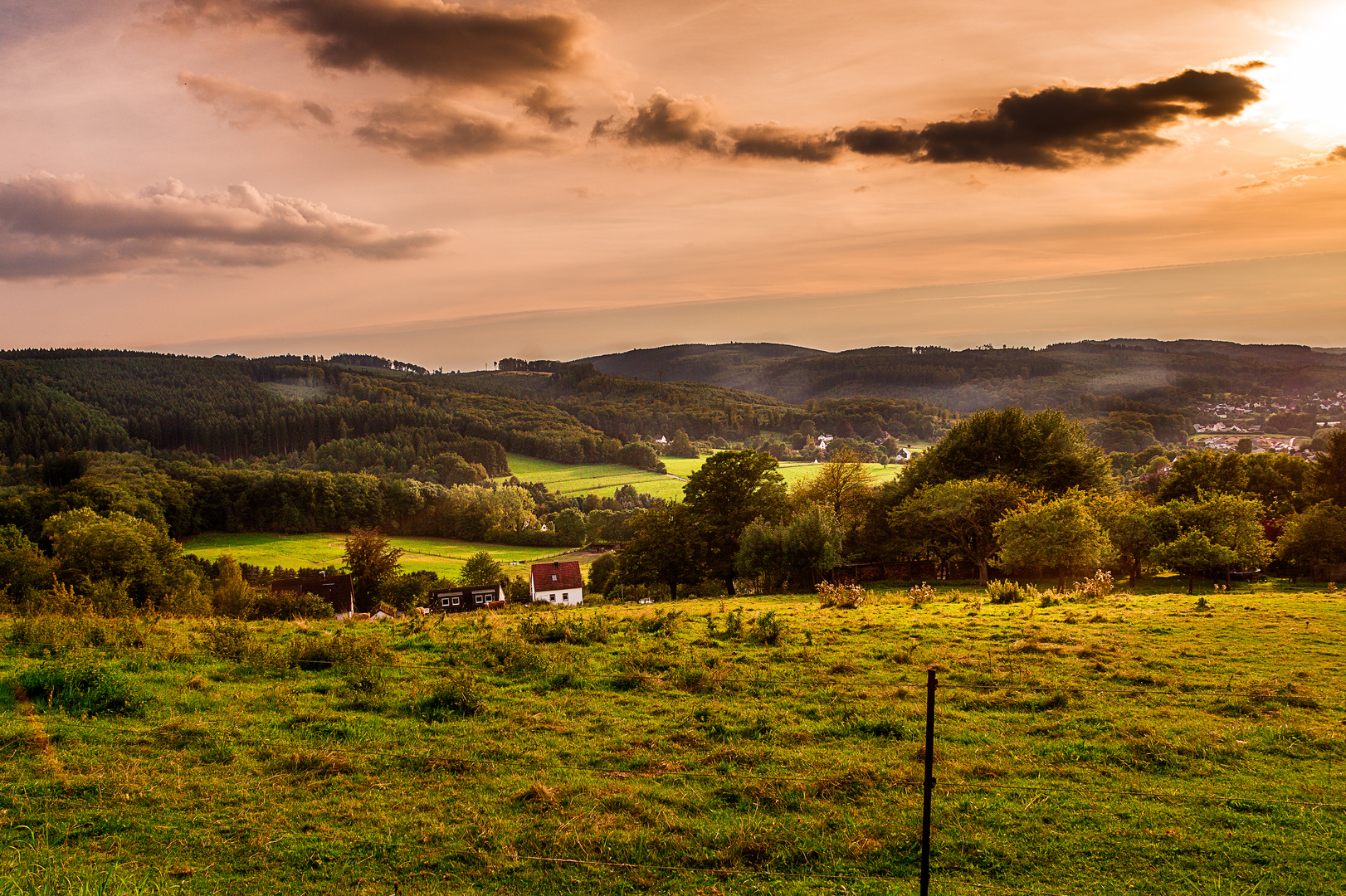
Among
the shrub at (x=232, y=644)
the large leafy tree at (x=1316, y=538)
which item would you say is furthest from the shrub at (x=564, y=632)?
the large leafy tree at (x=1316, y=538)

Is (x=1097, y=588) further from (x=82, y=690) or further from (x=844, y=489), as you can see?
(x=82, y=690)

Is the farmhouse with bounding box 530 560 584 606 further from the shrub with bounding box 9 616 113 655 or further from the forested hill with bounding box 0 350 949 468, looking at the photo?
the forested hill with bounding box 0 350 949 468

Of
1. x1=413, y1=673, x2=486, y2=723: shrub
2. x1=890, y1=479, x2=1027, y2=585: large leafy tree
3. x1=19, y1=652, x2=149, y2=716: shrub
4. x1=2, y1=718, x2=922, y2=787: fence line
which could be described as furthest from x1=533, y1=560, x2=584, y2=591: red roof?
x1=2, y1=718, x2=922, y2=787: fence line

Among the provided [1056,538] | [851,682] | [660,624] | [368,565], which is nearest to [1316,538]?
[1056,538]

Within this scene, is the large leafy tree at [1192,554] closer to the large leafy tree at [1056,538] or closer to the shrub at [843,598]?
the large leafy tree at [1056,538]

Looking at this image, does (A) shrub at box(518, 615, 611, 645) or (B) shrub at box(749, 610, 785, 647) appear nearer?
(A) shrub at box(518, 615, 611, 645)

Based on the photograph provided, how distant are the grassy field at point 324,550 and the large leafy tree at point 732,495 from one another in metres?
37.0

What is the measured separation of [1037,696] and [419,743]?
28.9 ft

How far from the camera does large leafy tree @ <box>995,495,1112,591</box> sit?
27094 mm

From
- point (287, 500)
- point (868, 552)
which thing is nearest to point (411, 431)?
point (287, 500)

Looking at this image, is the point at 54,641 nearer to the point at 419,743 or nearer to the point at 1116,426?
the point at 419,743

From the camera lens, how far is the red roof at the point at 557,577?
58250 mm

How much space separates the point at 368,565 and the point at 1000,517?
119 ft

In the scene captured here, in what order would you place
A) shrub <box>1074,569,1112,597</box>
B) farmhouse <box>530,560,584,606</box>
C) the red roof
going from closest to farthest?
shrub <box>1074,569,1112,597</box> → farmhouse <box>530,560,584,606</box> → the red roof
